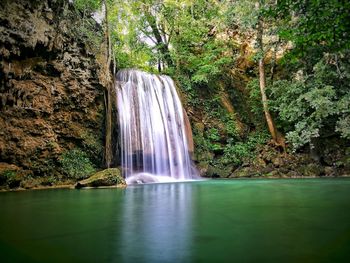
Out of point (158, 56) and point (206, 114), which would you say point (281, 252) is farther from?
point (158, 56)

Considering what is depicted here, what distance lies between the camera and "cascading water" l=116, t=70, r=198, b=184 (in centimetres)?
1402

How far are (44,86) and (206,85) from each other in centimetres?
983

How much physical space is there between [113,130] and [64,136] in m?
2.28

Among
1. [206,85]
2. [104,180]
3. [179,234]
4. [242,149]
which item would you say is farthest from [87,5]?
[179,234]

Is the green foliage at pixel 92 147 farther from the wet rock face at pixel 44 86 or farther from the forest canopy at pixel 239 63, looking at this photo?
the forest canopy at pixel 239 63

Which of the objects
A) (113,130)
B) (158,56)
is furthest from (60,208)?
(158,56)

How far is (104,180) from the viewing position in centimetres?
1050

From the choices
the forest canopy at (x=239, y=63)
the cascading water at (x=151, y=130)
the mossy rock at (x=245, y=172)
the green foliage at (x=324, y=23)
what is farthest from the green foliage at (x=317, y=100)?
the green foliage at (x=324, y=23)

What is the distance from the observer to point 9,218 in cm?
468

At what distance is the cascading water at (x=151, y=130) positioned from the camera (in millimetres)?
14016

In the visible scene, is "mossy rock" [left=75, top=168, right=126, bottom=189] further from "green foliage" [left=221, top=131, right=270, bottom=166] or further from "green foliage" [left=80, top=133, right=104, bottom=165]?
"green foliage" [left=221, top=131, right=270, bottom=166]

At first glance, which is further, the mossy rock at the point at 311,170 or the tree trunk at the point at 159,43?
the tree trunk at the point at 159,43

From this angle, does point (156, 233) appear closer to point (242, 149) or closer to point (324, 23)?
point (324, 23)

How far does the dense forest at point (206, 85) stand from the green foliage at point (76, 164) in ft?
0.13
